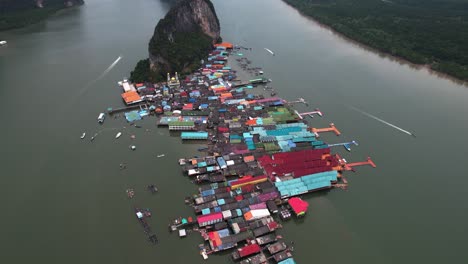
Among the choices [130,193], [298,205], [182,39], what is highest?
[182,39]

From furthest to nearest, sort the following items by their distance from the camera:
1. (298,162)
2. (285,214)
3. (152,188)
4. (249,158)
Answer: (249,158)
(298,162)
(152,188)
(285,214)

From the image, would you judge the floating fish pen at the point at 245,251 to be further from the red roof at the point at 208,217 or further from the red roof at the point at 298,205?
the red roof at the point at 298,205

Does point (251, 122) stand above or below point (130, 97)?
below

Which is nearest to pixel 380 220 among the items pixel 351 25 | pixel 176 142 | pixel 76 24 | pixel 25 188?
pixel 176 142

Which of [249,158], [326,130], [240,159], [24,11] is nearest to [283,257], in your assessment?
[249,158]

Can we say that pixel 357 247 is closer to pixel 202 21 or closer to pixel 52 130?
pixel 52 130

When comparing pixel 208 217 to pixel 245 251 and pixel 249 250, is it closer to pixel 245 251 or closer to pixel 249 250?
pixel 245 251
